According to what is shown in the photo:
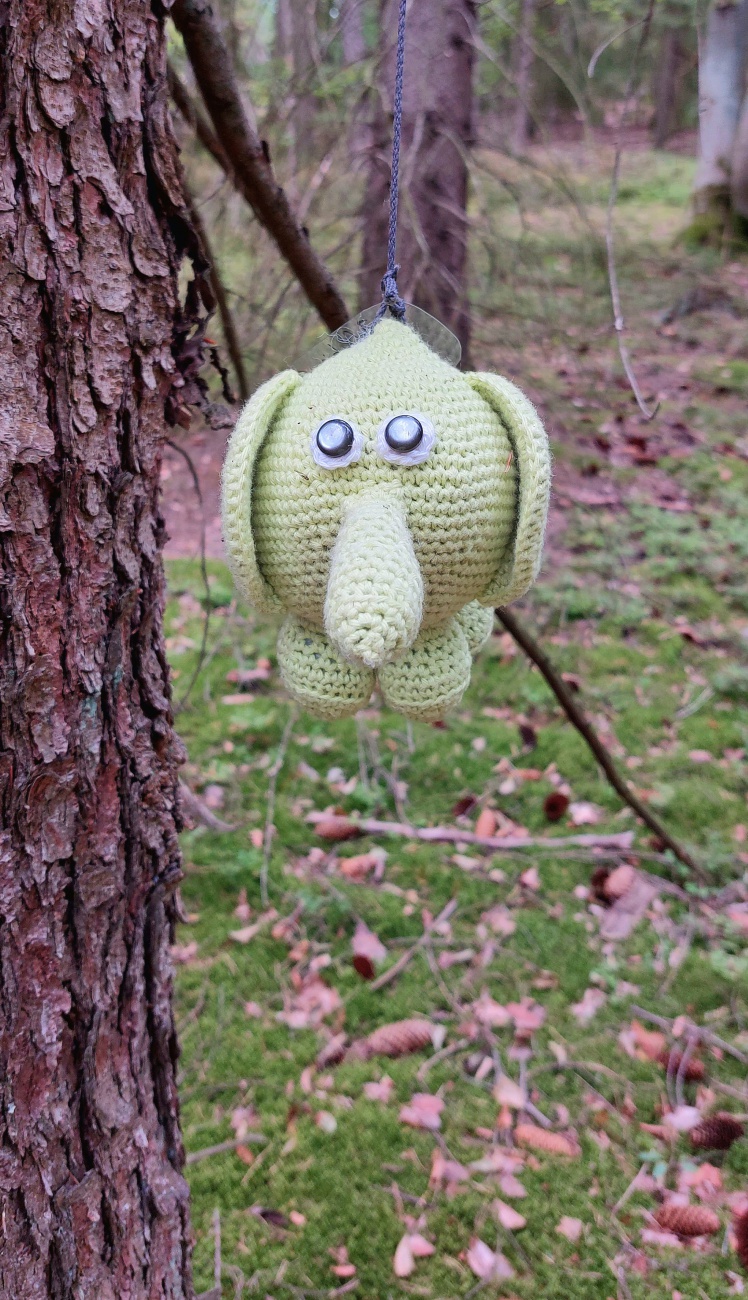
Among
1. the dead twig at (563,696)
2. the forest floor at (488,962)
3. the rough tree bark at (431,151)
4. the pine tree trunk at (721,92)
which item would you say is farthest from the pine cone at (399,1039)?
the pine tree trunk at (721,92)

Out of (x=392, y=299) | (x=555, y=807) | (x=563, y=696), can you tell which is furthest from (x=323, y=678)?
(x=555, y=807)

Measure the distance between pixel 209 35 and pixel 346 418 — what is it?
0.64 metres

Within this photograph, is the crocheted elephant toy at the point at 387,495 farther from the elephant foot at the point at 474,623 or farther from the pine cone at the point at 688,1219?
the pine cone at the point at 688,1219

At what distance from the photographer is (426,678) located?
827mm

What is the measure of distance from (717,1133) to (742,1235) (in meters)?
0.19

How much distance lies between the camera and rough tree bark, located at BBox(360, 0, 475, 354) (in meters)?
2.21

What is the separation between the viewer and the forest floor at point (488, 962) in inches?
62.5

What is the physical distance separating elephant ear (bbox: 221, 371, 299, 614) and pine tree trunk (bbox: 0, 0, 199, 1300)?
18 cm

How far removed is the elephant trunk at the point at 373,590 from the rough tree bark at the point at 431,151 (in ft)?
5.21

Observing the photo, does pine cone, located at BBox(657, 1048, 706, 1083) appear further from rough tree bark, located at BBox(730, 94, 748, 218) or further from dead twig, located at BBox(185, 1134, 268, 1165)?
rough tree bark, located at BBox(730, 94, 748, 218)

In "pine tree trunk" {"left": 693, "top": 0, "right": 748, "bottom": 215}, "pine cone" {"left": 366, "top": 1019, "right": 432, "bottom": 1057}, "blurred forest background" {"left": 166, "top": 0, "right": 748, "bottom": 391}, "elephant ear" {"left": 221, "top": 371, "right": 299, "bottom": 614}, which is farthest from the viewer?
"pine tree trunk" {"left": 693, "top": 0, "right": 748, "bottom": 215}

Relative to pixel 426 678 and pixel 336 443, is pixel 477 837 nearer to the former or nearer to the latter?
pixel 426 678

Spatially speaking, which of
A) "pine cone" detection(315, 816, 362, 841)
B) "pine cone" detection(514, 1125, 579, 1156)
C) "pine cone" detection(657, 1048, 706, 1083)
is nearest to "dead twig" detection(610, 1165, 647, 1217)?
"pine cone" detection(514, 1125, 579, 1156)

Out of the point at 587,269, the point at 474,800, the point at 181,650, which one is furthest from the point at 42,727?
the point at 181,650
